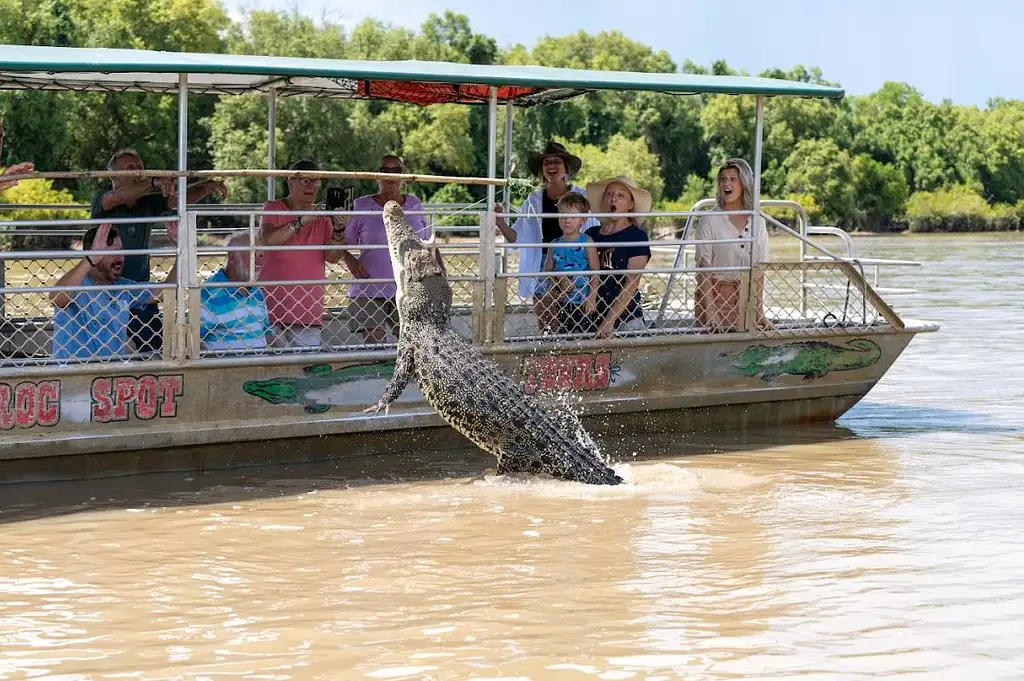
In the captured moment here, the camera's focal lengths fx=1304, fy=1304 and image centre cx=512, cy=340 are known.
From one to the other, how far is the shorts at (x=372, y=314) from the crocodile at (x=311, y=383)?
0.45m

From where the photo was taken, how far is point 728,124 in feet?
229

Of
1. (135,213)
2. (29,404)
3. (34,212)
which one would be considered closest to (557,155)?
(135,213)

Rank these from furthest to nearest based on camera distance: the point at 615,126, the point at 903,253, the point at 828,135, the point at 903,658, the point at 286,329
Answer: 1. the point at 828,135
2. the point at 615,126
3. the point at 903,253
4. the point at 286,329
5. the point at 903,658

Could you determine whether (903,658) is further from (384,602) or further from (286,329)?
(286,329)

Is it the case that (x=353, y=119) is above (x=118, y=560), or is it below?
Answer: above

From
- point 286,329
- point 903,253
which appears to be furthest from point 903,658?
point 903,253

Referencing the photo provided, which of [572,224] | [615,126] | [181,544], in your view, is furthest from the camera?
[615,126]

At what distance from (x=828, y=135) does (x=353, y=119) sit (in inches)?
1596

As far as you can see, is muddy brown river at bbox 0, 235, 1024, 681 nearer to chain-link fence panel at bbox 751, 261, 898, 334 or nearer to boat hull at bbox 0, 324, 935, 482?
boat hull at bbox 0, 324, 935, 482

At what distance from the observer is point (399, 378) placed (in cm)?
770

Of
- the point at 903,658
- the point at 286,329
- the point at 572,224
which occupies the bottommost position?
the point at 903,658

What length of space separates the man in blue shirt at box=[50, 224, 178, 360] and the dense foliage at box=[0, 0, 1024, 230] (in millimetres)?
23016

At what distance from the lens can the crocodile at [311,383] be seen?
7.86m

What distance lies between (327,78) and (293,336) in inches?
63.5
